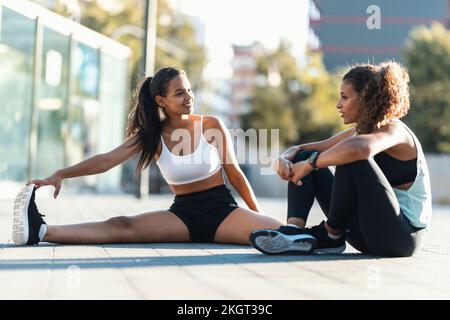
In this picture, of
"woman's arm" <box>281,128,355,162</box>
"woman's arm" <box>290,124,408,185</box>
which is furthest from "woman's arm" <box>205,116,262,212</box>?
"woman's arm" <box>290,124,408,185</box>

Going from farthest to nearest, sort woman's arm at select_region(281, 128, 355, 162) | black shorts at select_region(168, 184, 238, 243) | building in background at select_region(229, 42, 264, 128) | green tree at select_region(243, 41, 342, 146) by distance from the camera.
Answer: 1. building in background at select_region(229, 42, 264, 128)
2. green tree at select_region(243, 41, 342, 146)
3. black shorts at select_region(168, 184, 238, 243)
4. woman's arm at select_region(281, 128, 355, 162)

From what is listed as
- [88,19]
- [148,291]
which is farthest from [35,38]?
[88,19]

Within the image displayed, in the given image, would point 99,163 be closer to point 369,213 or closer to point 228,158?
point 228,158

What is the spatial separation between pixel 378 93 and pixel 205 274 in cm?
179

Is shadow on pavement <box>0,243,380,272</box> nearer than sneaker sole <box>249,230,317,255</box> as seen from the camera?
Yes

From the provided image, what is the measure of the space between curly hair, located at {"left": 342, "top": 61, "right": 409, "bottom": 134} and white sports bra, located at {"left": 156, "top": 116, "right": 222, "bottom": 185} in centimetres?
128

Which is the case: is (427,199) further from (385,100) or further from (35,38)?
(35,38)

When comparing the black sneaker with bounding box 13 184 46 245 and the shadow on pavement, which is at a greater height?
the black sneaker with bounding box 13 184 46 245

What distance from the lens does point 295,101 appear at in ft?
198

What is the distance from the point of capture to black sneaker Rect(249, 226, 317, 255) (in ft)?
20.7

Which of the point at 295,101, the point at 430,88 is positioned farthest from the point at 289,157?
the point at 295,101

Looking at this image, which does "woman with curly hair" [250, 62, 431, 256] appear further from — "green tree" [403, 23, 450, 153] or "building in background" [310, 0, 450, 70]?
"building in background" [310, 0, 450, 70]

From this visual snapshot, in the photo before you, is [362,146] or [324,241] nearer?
[362,146]

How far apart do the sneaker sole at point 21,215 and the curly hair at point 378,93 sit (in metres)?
2.23
